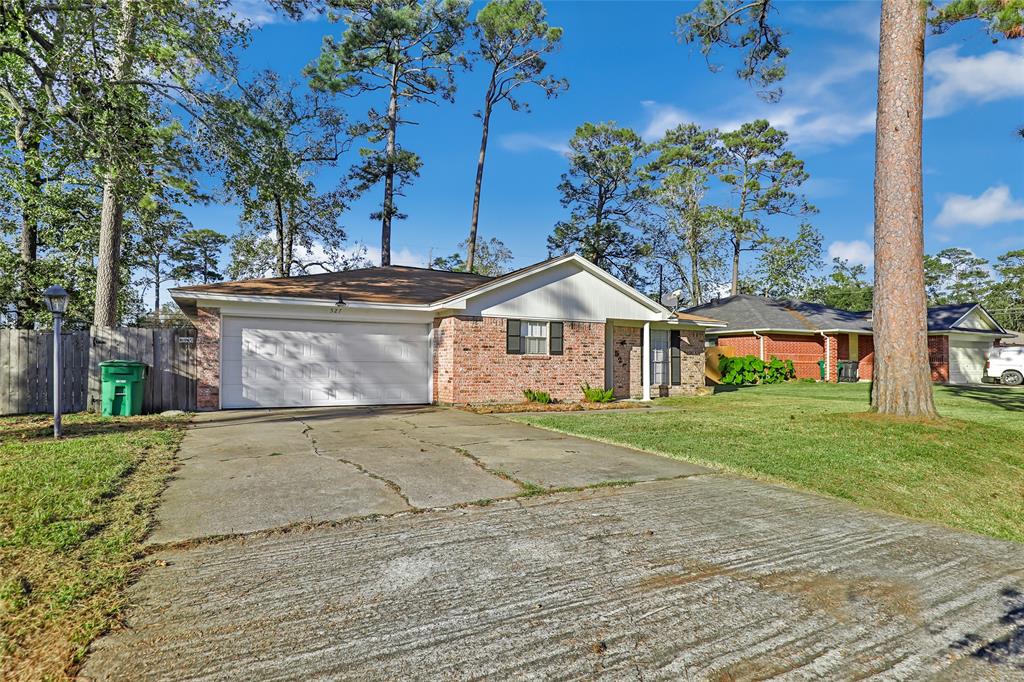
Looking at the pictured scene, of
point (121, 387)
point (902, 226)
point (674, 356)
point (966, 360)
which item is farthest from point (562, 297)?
point (966, 360)

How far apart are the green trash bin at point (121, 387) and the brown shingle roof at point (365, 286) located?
5.70 feet

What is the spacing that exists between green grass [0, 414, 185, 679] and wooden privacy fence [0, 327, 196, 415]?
4.06 m

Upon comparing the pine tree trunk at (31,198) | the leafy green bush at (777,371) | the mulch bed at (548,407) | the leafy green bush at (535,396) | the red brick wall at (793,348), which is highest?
the pine tree trunk at (31,198)

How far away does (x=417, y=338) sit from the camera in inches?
517

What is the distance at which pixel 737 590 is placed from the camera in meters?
2.78

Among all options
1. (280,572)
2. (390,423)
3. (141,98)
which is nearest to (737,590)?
(280,572)

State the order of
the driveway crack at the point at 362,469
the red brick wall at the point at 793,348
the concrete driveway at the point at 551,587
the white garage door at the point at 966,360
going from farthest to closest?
1. the white garage door at the point at 966,360
2. the red brick wall at the point at 793,348
3. the driveway crack at the point at 362,469
4. the concrete driveway at the point at 551,587

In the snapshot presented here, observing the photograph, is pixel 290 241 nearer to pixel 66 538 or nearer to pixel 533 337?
pixel 533 337

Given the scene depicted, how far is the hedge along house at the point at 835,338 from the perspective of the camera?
2267cm

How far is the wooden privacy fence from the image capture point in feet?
32.7

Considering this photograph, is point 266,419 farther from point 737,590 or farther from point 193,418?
point 737,590

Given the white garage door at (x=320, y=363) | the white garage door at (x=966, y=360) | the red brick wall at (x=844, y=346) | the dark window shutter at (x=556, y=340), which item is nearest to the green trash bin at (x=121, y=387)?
the white garage door at (x=320, y=363)

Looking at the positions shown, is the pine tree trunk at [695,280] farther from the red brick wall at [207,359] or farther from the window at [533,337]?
the red brick wall at [207,359]

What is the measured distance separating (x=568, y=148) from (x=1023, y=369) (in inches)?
956
